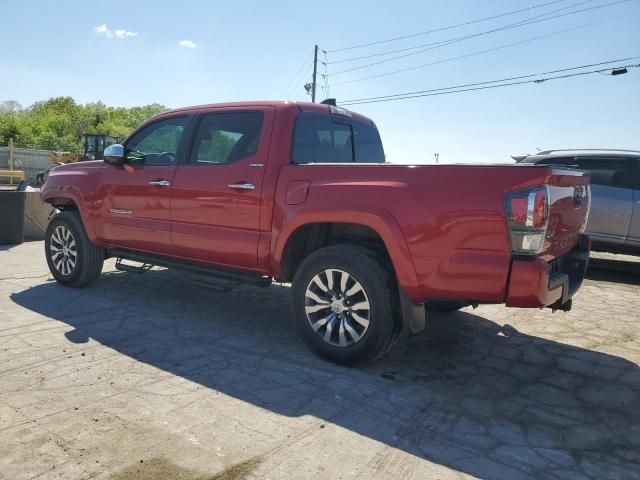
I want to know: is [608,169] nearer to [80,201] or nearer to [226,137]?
[226,137]

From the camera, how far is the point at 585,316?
5402mm

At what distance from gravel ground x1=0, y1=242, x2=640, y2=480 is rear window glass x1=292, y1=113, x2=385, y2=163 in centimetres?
140

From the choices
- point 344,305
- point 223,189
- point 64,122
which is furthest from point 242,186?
point 64,122

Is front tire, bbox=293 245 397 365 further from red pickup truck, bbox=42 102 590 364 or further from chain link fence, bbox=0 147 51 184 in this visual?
chain link fence, bbox=0 147 51 184

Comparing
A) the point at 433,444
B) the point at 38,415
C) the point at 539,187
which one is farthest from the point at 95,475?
the point at 539,187

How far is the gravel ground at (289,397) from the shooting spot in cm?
254

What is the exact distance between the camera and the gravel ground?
2.54 meters

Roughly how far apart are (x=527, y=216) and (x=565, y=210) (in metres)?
0.69

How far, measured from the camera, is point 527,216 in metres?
3.03

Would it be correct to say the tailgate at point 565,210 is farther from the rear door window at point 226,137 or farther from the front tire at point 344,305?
the rear door window at point 226,137

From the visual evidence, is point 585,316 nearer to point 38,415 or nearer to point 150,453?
point 150,453

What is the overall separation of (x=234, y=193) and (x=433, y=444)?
2.50 meters

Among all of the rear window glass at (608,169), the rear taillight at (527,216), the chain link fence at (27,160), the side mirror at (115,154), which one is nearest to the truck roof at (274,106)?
the side mirror at (115,154)

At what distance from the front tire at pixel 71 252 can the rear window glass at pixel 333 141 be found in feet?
9.41
